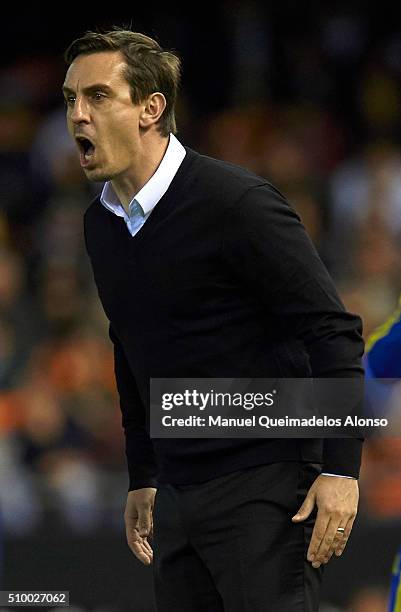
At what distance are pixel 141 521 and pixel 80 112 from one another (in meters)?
0.98

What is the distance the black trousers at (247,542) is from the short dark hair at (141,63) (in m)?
0.80

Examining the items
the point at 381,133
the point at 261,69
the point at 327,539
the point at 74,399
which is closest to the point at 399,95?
the point at 381,133

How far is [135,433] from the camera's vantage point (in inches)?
123

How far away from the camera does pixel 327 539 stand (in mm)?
2568

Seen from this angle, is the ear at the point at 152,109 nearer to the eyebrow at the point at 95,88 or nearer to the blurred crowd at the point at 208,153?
the eyebrow at the point at 95,88

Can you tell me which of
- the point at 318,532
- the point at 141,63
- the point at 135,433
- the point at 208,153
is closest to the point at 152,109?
the point at 141,63

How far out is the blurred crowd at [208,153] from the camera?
5676 millimetres

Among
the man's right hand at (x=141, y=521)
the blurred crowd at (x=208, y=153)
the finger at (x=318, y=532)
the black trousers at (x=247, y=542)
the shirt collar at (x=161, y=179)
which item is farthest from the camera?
the blurred crowd at (x=208, y=153)

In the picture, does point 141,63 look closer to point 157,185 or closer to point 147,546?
point 157,185

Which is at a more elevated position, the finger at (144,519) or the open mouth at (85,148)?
the open mouth at (85,148)

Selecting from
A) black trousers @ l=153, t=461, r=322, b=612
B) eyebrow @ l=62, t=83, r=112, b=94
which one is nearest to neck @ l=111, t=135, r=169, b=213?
eyebrow @ l=62, t=83, r=112, b=94

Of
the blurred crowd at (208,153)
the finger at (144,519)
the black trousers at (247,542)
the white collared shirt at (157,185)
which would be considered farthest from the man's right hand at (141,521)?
the blurred crowd at (208,153)

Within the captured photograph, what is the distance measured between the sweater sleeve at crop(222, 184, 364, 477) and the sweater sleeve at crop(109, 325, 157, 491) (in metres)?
0.55

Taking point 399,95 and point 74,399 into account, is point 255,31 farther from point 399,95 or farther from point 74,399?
point 74,399
